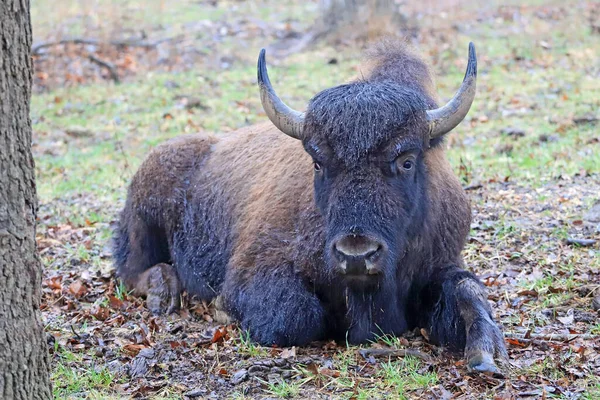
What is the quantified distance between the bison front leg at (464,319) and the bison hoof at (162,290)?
2.30m

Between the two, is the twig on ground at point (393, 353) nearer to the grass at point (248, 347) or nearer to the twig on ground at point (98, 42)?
the grass at point (248, 347)

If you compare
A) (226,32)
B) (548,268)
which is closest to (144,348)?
(548,268)

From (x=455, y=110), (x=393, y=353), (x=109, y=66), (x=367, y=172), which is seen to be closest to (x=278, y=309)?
(x=393, y=353)

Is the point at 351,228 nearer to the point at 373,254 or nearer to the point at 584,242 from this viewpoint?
the point at 373,254

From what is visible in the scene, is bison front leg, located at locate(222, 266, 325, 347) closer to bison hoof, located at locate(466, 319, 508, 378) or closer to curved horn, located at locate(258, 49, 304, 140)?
curved horn, located at locate(258, 49, 304, 140)

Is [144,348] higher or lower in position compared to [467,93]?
lower

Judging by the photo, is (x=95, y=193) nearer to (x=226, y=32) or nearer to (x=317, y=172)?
(x=317, y=172)

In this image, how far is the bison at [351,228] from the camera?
5332 millimetres

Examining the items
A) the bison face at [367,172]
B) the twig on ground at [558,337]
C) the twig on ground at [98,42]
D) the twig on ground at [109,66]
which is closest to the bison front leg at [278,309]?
the bison face at [367,172]

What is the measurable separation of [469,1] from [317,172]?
18.7 m

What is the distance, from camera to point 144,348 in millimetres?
5652

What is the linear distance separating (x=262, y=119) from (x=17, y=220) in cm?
964

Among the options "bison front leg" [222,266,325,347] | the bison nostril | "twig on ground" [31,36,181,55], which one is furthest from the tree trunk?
"twig on ground" [31,36,181,55]

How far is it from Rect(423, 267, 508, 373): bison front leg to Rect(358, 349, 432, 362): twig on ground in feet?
0.92
